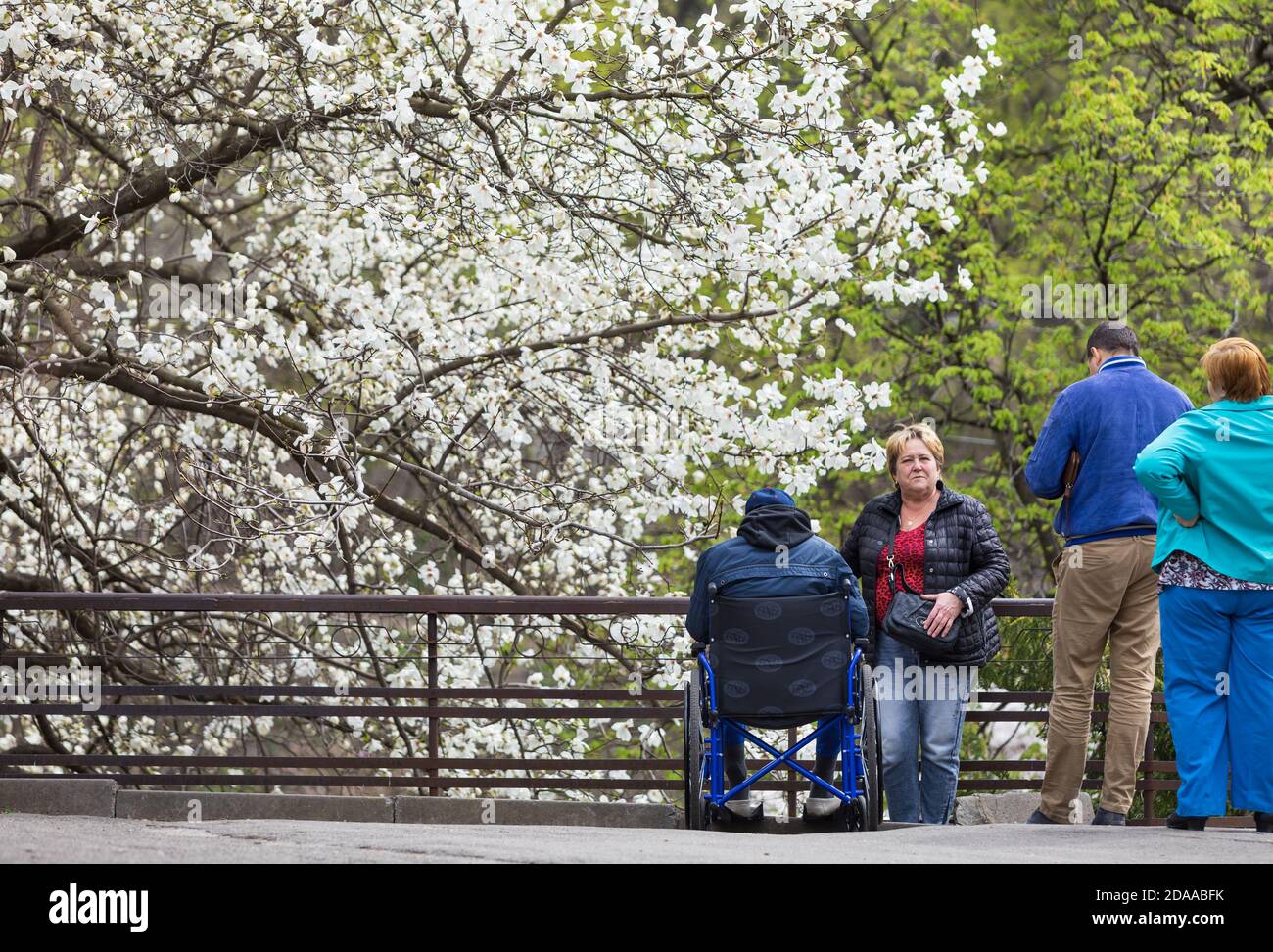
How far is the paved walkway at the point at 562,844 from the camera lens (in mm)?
5098

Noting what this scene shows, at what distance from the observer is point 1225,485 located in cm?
605

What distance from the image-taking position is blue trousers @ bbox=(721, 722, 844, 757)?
664 centimetres

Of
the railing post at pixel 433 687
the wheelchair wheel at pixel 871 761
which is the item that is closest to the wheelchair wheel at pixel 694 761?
the wheelchair wheel at pixel 871 761

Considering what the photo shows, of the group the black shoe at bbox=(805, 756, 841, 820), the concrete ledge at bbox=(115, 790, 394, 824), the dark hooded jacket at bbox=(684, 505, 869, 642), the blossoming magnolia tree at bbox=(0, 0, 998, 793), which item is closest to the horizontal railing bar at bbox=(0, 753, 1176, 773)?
the concrete ledge at bbox=(115, 790, 394, 824)

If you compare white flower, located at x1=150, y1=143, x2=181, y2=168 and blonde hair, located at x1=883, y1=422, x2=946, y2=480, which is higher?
white flower, located at x1=150, y1=143, x2=181, y2=168

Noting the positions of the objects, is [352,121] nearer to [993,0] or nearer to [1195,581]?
[1195,581]

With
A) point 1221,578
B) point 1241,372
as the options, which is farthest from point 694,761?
point 1241,372

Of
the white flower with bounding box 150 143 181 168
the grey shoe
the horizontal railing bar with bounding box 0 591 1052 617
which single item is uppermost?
the white flower with bounding box 150 143 181 168

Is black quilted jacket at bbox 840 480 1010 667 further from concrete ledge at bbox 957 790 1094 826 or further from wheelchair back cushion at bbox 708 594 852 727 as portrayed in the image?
concrete ledge at bbox 957 790 1094 826

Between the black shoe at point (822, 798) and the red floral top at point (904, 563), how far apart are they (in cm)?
71

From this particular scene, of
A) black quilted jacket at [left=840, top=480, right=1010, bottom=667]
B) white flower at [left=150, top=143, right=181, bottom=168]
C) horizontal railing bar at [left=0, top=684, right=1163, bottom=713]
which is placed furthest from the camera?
→ white flower at [left=150, top=143, right=181, bottom=168]

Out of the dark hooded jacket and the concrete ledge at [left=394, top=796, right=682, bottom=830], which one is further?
the concrete ledge at [left=394, top=796, right=682, bottom=830]

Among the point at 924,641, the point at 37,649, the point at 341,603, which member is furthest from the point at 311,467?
the point at 924,641

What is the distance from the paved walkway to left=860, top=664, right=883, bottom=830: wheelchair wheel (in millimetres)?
106
